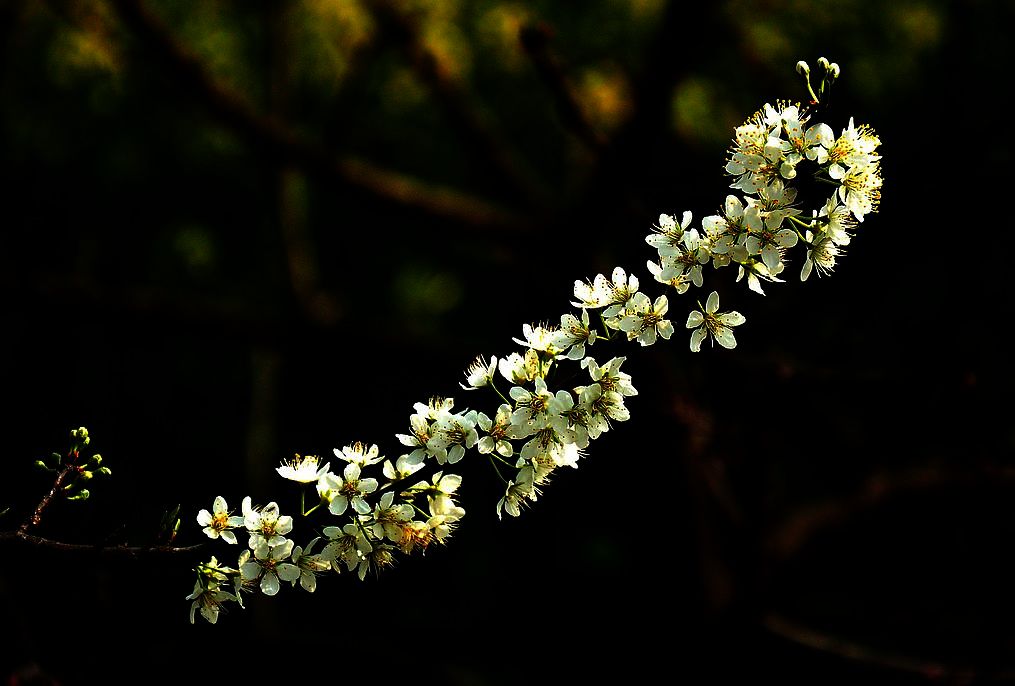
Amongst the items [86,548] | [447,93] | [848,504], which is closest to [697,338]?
[86,548]

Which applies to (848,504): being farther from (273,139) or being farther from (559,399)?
(559,399)

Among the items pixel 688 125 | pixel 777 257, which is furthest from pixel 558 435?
pixel 688 125

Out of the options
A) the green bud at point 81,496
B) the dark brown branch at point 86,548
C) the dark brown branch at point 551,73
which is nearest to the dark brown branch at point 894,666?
the dark brown branch at point 551,73

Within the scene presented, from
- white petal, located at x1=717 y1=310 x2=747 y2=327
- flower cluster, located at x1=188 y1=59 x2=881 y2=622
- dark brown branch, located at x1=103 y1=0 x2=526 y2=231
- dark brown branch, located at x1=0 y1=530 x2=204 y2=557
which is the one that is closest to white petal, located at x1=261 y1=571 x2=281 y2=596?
flower cluster, located at x1=188 y1=59 x2=881 y2=622

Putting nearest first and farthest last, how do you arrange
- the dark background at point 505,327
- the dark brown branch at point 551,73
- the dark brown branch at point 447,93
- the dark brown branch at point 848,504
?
the dark brown branch at point 551,73 < the dark background at point 505,327 < the dark brown branch at point 447,93 < the dark brown branch at point 848,504

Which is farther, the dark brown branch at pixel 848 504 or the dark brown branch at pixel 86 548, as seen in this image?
the dark brown branch at pixel 848 504

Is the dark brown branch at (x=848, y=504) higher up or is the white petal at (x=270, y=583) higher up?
the dark brown branch at (x=848, y=504)

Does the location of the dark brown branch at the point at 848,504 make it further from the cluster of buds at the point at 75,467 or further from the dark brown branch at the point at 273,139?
the cluster of buds at the point at 75,467
